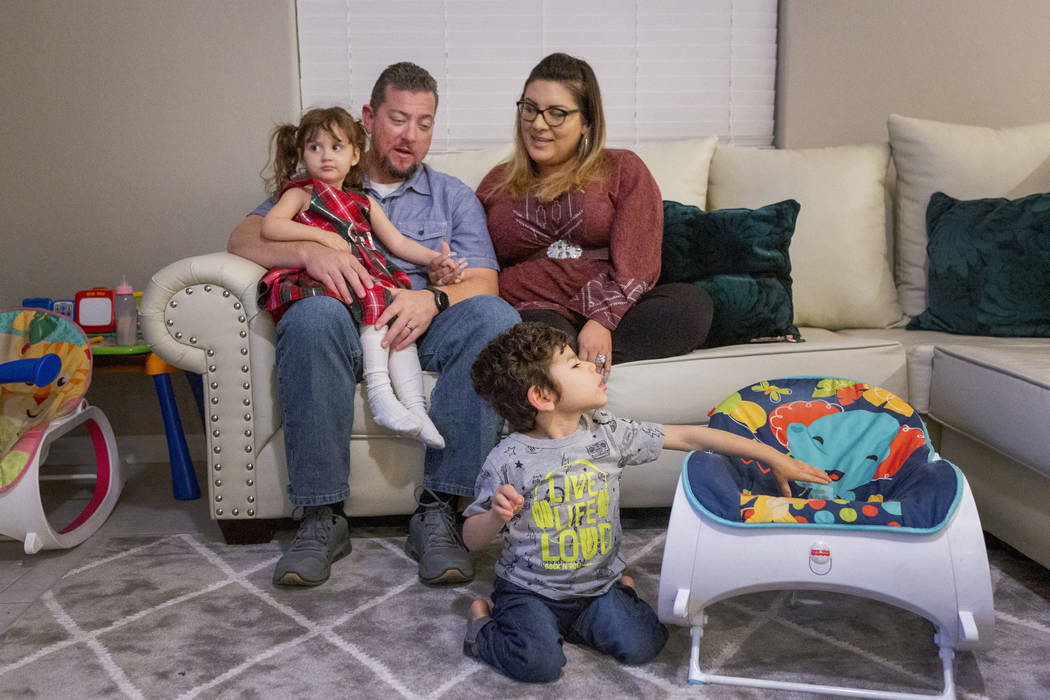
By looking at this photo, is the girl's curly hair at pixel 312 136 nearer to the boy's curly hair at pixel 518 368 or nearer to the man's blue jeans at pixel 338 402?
the man's blue jeans at pixel 338 402

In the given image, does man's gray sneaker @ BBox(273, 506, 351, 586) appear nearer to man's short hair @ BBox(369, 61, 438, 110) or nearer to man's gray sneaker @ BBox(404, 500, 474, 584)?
man's gray sneaker @ BBox(404, 500, 474, 584)

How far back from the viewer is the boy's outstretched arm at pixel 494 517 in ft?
4.66

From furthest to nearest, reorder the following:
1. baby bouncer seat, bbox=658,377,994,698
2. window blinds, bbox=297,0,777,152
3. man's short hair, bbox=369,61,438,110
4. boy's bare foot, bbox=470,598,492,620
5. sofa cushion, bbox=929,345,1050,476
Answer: window blinds, bbox=297,0,777,152 < man's short hair, bbox=369,61,438,110 < sofa cushion, bbox=929,345,1050,476 < boy's bare foot, bbox=470,598,492,620 < baby bouncer seat, bbox=658,377,994,698

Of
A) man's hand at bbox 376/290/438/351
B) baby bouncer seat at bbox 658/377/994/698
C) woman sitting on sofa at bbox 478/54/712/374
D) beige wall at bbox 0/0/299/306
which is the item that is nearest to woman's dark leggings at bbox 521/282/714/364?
woman sitting on sofa at bbox 478/54/712/374

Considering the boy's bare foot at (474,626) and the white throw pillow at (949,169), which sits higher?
the white throw pillow at (949,169)

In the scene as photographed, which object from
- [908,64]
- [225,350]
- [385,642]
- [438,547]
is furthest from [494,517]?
[908,64]

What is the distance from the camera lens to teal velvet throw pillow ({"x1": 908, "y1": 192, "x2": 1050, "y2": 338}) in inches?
94.0

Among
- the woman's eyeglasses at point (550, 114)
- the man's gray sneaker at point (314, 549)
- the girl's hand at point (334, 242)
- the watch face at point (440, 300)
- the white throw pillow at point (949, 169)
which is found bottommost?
the man's gray sneaker at point (314, 549)

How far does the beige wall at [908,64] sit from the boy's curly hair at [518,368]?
1.87 m

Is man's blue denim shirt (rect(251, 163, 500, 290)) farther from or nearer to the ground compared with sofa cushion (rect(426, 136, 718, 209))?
nearer to the ground

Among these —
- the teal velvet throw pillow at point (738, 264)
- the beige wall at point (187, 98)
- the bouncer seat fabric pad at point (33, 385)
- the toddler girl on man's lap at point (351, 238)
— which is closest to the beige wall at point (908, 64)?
the beige wall at point (187, 98)

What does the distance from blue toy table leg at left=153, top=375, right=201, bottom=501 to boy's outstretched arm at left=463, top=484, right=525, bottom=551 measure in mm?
1253

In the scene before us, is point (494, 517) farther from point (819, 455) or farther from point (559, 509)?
point (819, 455)

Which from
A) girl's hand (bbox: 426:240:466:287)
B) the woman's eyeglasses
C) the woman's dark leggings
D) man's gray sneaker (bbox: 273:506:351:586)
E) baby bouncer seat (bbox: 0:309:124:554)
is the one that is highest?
the woman's eyeglasses
